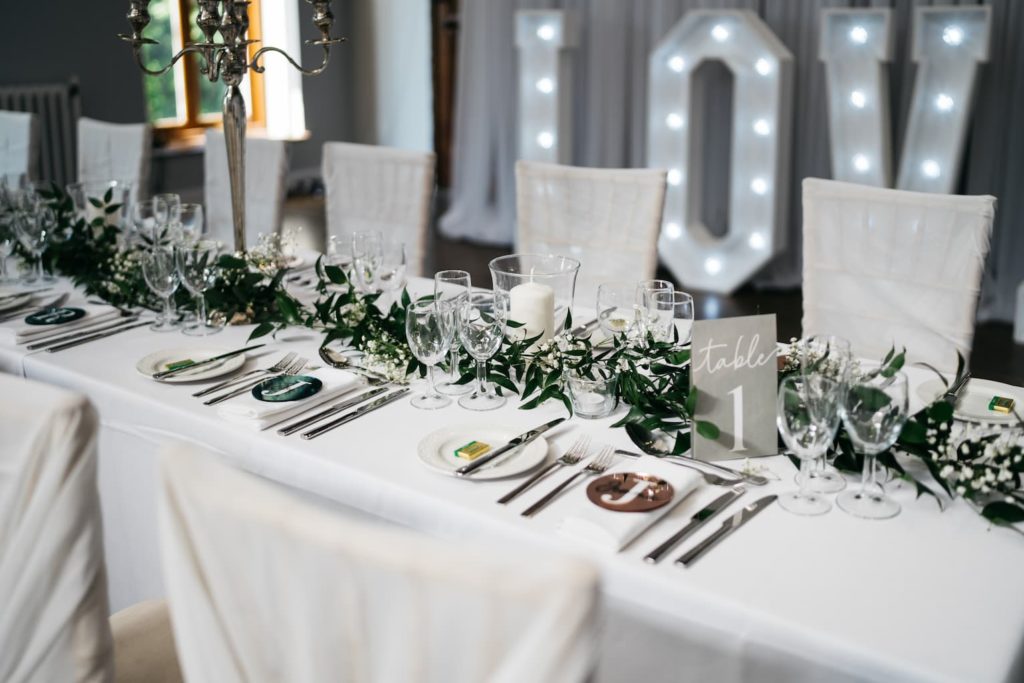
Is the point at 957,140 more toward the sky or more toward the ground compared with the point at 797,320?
more toward the sky

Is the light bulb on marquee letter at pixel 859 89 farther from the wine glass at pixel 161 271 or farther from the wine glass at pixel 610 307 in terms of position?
the wine glass at pixel 161 271

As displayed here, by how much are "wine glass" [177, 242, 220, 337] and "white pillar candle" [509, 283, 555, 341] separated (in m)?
0.64

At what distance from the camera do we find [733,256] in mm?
4723

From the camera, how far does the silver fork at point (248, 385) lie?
5.62 feet

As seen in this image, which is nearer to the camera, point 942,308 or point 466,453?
point 466,453

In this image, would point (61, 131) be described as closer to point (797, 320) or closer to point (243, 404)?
point (797, 320)

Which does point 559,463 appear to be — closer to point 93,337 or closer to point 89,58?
point 93,337

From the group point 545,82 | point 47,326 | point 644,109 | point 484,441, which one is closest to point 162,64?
point 545,82

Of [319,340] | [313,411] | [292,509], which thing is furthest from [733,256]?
[292,509]

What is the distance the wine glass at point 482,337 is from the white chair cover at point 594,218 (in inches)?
36.8

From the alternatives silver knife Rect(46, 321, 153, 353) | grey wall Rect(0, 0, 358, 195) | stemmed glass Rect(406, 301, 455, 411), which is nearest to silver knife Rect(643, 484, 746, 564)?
stemmed glass Rect(406, 301, 455, 411)

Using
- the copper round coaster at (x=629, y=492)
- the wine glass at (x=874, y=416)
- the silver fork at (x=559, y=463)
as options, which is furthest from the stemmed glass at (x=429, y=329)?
the wine glass at (x=874, y=416)

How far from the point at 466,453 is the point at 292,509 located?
2.00 ft

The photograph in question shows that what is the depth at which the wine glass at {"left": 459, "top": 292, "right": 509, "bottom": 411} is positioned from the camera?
5.42 ft
